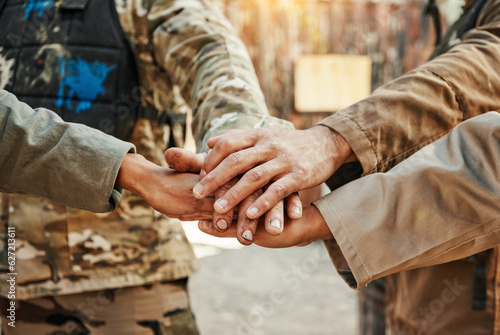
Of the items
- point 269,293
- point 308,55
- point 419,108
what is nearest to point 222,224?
point 419,108

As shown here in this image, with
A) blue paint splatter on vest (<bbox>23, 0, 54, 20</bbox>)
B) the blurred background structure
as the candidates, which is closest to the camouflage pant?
blue paint splatter on vest (<bbox>23, 0, 54, 20</bbox>)

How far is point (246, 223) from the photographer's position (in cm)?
124

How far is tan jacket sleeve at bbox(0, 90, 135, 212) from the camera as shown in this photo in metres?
1.18

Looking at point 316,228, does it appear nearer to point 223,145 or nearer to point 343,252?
point 343,252

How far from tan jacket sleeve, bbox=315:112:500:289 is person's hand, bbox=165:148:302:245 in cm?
11

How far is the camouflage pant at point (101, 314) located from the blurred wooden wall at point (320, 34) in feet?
13.9

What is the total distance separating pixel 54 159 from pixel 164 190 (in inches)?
12.1

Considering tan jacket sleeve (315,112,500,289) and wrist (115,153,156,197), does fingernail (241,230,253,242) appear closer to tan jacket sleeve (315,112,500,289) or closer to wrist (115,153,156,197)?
tan jacket sleeve (315,112,500,289)

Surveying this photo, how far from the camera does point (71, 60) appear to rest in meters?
1.52

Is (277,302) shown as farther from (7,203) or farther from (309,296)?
(7,203)

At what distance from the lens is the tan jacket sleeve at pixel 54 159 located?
118 centimetres

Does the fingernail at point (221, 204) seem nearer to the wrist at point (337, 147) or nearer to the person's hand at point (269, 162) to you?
the person's hand at point (269, 162)

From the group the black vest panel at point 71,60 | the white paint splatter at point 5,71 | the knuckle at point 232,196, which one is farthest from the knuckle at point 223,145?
the white paint splatter at point 5,71

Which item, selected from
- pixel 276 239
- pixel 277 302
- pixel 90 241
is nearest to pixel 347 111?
pixel 276 239
